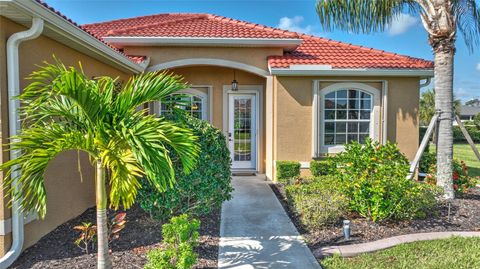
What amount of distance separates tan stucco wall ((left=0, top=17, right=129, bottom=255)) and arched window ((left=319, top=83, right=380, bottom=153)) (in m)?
6.17

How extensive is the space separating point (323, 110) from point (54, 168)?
22.6 feet

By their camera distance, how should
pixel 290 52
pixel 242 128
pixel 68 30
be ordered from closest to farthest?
pixel 68 30 → pixel 290 52 → pixel 242 128

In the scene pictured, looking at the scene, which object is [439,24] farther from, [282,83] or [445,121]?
[282,83]

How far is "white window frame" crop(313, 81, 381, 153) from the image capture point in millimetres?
8539

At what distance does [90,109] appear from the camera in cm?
296

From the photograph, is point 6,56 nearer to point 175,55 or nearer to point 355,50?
point 175,55

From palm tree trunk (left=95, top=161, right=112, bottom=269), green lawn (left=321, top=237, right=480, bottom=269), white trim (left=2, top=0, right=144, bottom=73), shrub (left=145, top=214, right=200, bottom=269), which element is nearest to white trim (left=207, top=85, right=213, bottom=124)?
white trim (left=2, top=0, right=144, bottom=73)

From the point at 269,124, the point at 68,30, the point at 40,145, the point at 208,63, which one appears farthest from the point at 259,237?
the point at 208,63

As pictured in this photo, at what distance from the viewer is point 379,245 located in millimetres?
4496

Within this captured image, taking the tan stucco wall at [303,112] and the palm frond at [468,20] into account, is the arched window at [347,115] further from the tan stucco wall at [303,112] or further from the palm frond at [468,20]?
the palm frond at [468,20]

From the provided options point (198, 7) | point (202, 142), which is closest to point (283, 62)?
point (202, 142)

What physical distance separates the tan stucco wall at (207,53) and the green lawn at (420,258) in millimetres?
5926

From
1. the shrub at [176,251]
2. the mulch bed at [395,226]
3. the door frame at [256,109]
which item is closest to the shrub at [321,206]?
the mulch bed at [395,226]

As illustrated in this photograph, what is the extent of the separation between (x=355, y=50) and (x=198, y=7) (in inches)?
250
